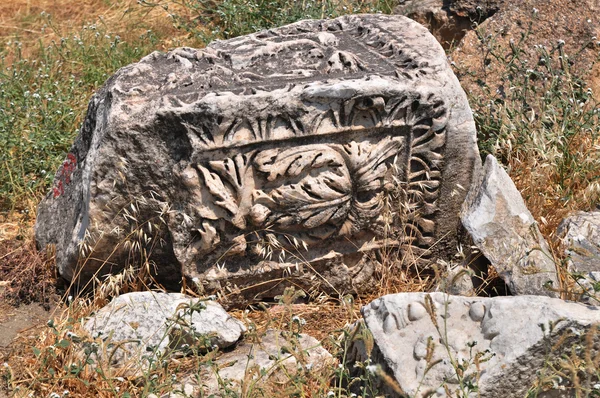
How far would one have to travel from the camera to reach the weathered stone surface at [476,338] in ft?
9.12

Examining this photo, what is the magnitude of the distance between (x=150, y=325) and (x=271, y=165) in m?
0.78

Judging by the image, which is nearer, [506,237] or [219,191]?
[219,191]

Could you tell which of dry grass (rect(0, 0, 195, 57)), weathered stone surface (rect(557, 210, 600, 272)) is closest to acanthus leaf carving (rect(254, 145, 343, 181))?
weathered stone surface (rect(557, 210, 600, 272))

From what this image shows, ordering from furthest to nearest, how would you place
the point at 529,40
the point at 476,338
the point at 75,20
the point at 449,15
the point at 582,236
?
1. the point at 75,20
2. the point at 449,15
3. the point at 529,40
4. the point at 582,236
5. the point at 476,338

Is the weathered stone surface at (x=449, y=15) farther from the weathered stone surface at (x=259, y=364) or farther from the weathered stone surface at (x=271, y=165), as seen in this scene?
the weathered stone surface at (x=259, y=364)

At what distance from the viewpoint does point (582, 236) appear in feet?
12.6

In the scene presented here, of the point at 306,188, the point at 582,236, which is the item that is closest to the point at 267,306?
the point at 306,188

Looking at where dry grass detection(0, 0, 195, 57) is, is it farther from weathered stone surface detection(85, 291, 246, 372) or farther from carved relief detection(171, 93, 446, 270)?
weathered stone surface detection(85, 291, 246, 372)

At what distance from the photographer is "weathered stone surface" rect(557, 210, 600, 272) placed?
3.71 metres

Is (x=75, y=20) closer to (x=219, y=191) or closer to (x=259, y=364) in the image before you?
(x=219, y=191)

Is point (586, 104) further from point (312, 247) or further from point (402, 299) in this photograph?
point (402, 299)

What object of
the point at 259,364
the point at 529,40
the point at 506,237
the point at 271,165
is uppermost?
the point at 271,165

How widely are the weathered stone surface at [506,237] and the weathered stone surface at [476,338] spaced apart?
0.55 meters

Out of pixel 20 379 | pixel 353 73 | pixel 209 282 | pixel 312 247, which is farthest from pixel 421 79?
pixel 20 379
